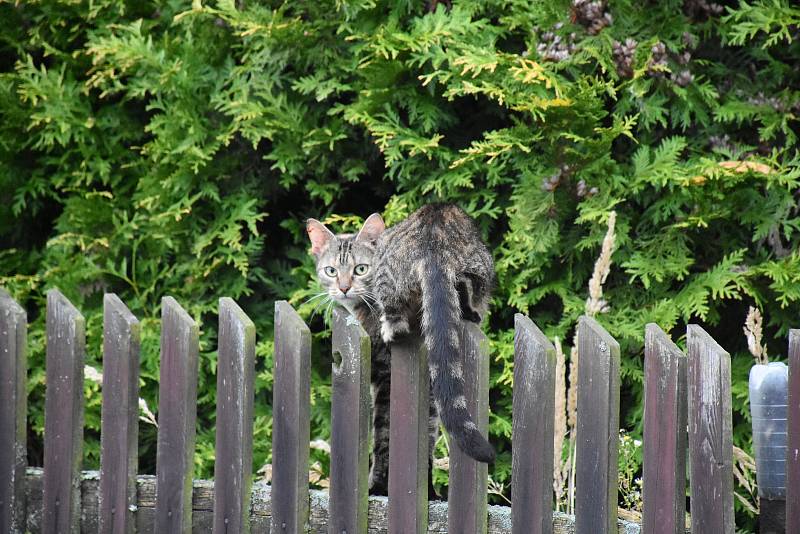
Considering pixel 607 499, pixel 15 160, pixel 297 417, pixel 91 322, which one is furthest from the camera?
pixel 15 160

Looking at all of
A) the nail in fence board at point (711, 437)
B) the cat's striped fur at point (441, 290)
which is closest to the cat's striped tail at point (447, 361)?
the cat's striped fur at point (441, 290)

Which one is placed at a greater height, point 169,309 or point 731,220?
point 731,220

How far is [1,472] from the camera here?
11.1ft

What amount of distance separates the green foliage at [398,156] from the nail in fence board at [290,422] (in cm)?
137

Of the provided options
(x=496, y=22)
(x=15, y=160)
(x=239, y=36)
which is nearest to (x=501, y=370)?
(x=496, y=22)

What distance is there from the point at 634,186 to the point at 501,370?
0.95 meters

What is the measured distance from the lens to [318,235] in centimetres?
402

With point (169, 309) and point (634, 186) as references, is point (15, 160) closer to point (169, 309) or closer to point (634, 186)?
point (169, 309)

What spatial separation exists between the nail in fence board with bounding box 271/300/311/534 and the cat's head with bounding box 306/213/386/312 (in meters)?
0.82

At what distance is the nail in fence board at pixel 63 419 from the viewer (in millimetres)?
3262

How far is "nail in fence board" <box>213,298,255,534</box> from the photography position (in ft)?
9.86

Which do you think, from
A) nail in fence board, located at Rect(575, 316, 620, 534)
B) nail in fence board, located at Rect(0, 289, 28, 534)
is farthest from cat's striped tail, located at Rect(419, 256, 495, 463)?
nail in fence board, located at Rect(0, 289, 28, 534)

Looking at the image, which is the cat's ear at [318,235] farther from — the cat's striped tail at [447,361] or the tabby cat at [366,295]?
the cat's striped tail at [447,361]

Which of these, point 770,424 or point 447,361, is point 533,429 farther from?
point 770,424
